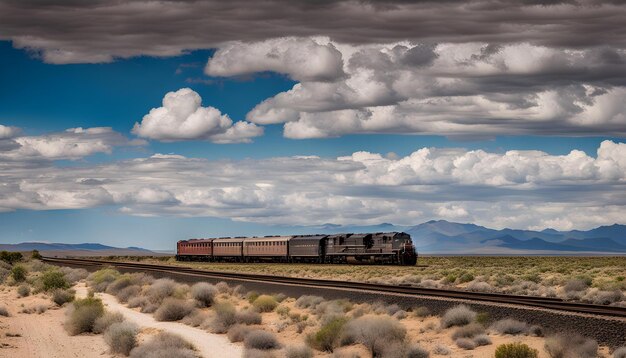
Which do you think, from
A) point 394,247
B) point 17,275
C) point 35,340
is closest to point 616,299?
point 35,340

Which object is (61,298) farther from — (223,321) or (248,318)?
(248,318)

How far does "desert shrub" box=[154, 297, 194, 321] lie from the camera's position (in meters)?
37.8

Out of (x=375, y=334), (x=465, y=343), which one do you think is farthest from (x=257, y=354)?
(x=465, y=343)

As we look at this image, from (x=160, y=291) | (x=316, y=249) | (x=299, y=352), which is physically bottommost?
(x=299, y=352)

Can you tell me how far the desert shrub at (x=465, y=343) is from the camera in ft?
78.5

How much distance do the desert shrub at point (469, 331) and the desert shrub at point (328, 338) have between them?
155 inches

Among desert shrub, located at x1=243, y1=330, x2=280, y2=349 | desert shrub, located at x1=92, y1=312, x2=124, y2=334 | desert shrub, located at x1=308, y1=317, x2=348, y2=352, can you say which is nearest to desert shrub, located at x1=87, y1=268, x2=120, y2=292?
desert shrub, located at x1=92, y1=312, x2=124, y2=334

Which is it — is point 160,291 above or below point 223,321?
above

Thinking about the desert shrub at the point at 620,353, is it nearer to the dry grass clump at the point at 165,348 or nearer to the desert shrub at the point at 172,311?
the dry grass clump at the point at 165,348

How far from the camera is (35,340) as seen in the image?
32.8m

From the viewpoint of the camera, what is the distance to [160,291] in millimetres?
45938

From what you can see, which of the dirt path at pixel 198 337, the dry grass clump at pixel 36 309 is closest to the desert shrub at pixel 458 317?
the dirt path at pixel 198 337

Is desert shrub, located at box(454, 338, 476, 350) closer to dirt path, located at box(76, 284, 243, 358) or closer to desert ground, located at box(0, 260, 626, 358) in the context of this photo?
desert ground, located at box(0, 260, 626, 358)

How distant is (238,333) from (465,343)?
32.9 feet
